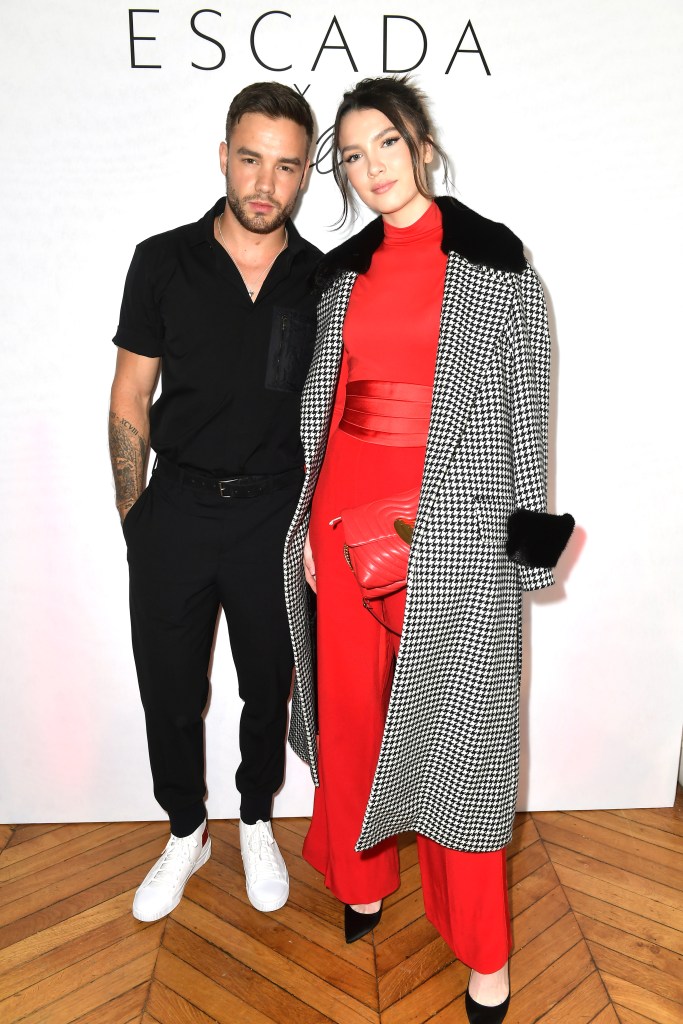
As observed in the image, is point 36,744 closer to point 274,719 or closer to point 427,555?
point 274,719

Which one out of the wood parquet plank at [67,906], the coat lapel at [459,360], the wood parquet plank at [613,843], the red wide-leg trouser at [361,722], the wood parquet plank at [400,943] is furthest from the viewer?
the wood parquet plank at [613,843]

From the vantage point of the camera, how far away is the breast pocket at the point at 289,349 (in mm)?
1899

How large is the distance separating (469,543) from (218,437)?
2.14ft

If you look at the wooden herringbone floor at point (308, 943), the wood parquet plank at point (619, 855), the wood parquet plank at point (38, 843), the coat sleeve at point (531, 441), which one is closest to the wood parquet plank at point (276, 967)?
the wooden herringbone floor at point (308, 943)

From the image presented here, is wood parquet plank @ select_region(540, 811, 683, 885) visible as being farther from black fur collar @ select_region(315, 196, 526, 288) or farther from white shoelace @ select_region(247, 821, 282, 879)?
black fur collar @ select_region(315, 196, 526, 288)

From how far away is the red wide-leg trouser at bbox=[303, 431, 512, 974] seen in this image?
1718mm

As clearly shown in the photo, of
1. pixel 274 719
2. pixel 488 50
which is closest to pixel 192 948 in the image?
pixel 274 719

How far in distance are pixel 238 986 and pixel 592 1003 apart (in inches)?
29.5

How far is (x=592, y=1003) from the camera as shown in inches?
71.3

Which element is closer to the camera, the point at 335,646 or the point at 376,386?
the point at 376,386

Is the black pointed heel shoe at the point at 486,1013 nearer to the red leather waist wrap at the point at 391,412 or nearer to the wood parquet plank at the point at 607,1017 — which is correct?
the wood parquet plank at the point at 607,1017

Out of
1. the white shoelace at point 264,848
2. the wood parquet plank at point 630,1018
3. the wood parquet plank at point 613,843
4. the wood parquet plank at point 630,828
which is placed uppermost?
the white shoelace at point 264,848

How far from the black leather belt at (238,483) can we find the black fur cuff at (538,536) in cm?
59

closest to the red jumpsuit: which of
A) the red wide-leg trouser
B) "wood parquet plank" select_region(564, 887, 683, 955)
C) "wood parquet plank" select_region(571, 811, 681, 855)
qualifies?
the red wide-leg trouser
